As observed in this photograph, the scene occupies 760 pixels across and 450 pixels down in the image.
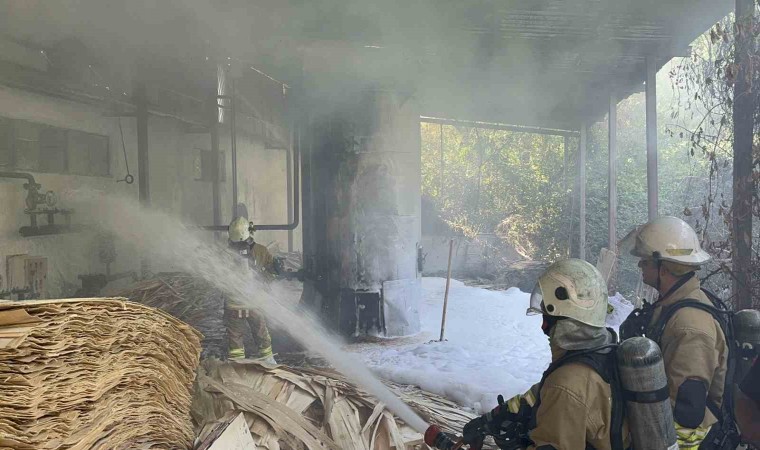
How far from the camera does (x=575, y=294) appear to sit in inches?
90.3

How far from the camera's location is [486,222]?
78.0 feet

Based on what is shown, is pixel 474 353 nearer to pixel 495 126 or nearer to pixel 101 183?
pixel 101 183

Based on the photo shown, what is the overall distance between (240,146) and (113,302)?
11.1m

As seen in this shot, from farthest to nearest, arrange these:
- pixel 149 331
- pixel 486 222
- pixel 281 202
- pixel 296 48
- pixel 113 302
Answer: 1. pixel 486 222
2. pixel 281 202
3. pixel 296 48
4. pixel 149 331
5. pixel 113 302

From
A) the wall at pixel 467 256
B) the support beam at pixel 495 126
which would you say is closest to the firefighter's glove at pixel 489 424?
the support beam at pixel 495 126

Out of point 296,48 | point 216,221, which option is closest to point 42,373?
point 296,48

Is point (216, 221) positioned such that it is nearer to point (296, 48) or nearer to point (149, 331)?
point (296, 48)

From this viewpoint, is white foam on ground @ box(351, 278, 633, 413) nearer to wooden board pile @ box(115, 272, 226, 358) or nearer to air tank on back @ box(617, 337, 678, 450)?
wooden board pile @ box(115, 272, 226, 358)

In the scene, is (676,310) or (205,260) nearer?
(676,310)

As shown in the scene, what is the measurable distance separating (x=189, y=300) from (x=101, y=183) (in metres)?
1.96

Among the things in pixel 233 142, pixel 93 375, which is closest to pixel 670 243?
pixel 93 375

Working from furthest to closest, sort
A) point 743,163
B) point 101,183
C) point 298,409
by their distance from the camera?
point 101,183 < point 743,163 < point 298,409

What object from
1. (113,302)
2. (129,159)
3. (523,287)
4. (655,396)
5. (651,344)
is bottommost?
(523,287)

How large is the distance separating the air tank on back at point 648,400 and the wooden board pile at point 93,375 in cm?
171
